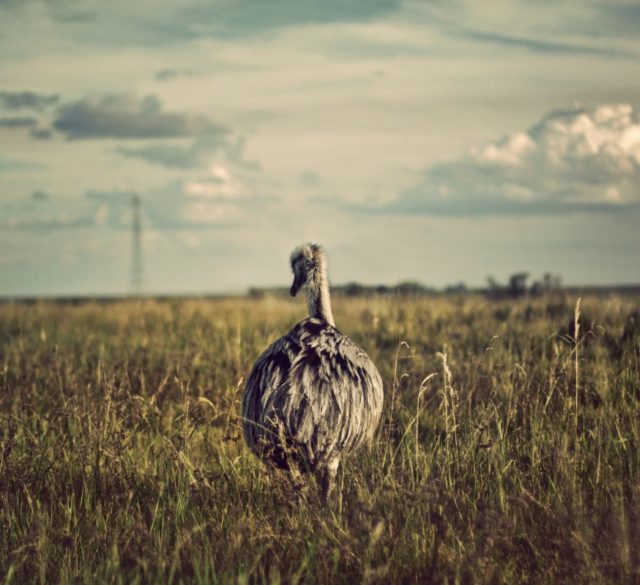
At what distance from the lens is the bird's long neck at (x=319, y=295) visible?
6.61 meters

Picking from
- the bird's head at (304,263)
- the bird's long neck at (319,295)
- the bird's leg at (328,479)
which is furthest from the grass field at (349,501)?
the bird's head at (304,263)

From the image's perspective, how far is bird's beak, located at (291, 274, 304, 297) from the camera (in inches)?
268

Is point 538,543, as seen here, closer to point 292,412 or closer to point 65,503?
point 292,412

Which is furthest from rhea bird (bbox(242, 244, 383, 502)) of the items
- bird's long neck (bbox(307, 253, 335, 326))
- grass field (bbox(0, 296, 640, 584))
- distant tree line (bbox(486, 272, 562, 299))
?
distant tree line (bbox(486, 272, 562, 299))

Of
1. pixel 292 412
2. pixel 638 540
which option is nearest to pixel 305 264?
pixel 292 412

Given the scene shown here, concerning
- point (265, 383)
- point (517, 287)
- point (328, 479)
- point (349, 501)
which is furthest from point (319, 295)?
point (517, 287)

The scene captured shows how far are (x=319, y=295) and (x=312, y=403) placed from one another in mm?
1510

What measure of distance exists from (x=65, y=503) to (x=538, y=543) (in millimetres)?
3252

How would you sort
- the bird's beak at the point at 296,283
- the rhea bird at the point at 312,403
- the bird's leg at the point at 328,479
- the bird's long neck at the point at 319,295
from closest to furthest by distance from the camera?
the rhea bird at the point at 312,403
the bird's leg at the point at 328,479
the bird's long neck at the point at 319,295
the bird's beak at the point at 296,283

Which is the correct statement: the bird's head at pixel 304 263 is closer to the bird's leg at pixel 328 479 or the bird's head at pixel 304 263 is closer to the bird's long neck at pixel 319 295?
the bird's long neck at pixel 319 295

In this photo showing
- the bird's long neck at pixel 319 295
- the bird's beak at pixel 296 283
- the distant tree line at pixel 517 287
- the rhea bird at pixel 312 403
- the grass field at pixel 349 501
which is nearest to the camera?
the grass field at pixel 349 501

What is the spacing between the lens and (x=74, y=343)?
43.0 ft

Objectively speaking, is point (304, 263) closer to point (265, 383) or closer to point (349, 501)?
point (265, 383)

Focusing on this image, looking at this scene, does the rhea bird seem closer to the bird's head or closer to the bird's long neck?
the bird's long neck
